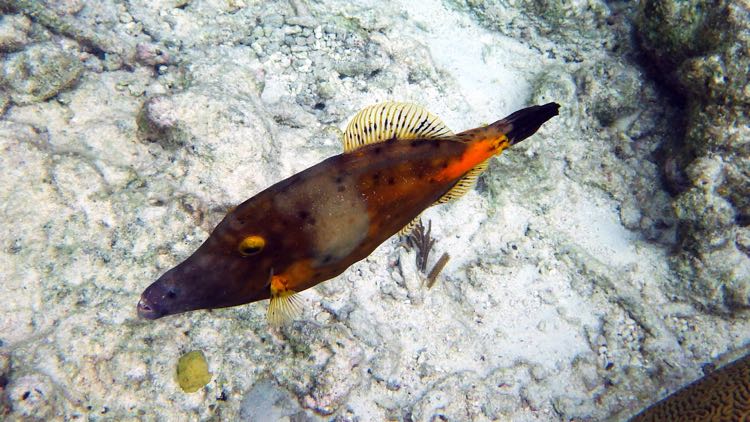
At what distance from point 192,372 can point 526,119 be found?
2976 mm

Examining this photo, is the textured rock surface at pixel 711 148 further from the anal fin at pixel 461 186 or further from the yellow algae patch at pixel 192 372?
the yellow algae patch at pixel 192 372

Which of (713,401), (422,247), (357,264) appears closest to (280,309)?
(357,264)

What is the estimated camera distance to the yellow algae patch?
10.2ft

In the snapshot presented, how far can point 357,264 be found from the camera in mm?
4199

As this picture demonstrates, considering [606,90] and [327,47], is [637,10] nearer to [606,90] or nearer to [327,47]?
[606,90]

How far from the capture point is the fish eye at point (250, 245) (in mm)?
2066

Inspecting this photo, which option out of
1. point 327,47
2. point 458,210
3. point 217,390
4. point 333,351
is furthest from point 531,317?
point 327,47

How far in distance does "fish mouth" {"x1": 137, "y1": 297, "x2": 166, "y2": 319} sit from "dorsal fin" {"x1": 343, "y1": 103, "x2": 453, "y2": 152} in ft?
4.40

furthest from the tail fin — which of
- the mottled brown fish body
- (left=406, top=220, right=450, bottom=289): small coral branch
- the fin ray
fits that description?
the mottled brown fish body

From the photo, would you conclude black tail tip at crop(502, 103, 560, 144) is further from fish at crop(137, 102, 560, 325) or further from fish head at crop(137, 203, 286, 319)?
fish head at crop(137, 203, 286, 319)

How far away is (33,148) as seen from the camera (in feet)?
11.3

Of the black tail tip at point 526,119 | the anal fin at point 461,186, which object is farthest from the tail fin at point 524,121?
the anal fin at point 461,186

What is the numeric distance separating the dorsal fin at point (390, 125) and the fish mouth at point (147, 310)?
52.8 inches

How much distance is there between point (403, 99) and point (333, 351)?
3091 millimetres
